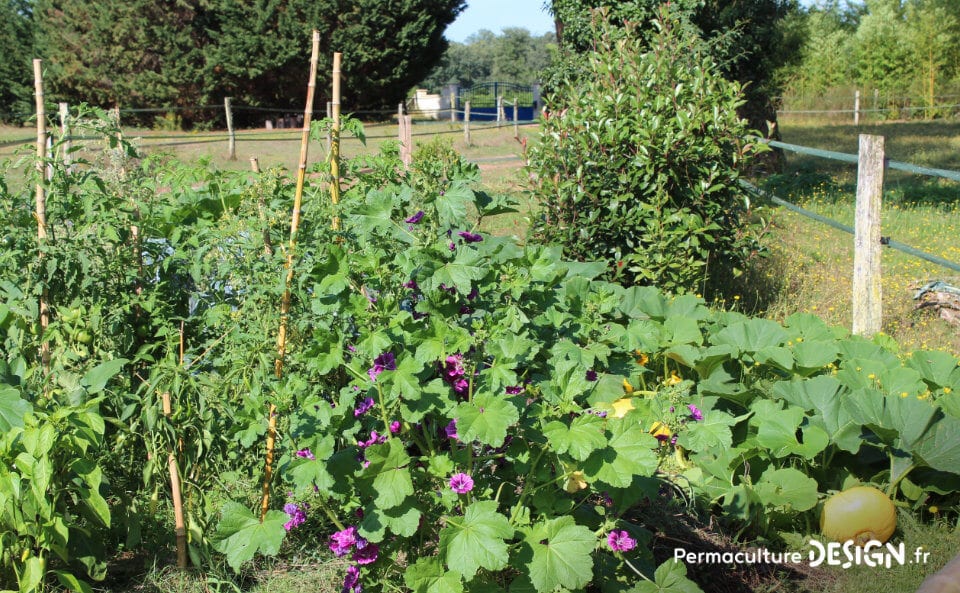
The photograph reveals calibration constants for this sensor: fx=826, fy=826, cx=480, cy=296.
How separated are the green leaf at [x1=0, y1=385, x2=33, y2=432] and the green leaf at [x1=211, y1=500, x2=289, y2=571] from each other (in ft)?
2.09

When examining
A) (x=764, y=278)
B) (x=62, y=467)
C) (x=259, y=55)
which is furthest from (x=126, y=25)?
(x=62, y=467)

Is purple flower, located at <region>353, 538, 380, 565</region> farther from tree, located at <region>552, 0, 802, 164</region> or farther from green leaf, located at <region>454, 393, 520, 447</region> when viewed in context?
tree, located at <region>552, 0, 802, 164</region>

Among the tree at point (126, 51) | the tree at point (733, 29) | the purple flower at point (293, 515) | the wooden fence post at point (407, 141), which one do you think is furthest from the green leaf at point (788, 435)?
the tree at point (126, 51)

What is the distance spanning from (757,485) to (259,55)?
27108 mm

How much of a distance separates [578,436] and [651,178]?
3291 millimetres

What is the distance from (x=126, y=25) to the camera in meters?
27.0

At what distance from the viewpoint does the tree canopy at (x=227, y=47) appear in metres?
26.9

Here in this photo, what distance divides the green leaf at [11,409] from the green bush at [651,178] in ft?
11.1

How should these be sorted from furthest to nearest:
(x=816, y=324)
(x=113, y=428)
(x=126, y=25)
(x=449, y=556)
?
(x=126, y=25) → (x=816, y=324) → (x=113, y=428) → (x=449, y=556)

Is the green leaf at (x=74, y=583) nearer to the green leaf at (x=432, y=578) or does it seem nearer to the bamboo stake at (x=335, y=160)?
the green leaf at (x=432, y=578)

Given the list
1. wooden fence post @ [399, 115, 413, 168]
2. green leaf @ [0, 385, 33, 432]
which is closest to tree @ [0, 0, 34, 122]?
wooden fence post @ [399, 115, 413, 168]

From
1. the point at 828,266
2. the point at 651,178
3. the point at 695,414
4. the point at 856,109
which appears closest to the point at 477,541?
the point at 695,414

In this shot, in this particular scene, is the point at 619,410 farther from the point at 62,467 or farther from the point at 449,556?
the point at 62,467

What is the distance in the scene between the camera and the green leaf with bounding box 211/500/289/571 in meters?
2.25
